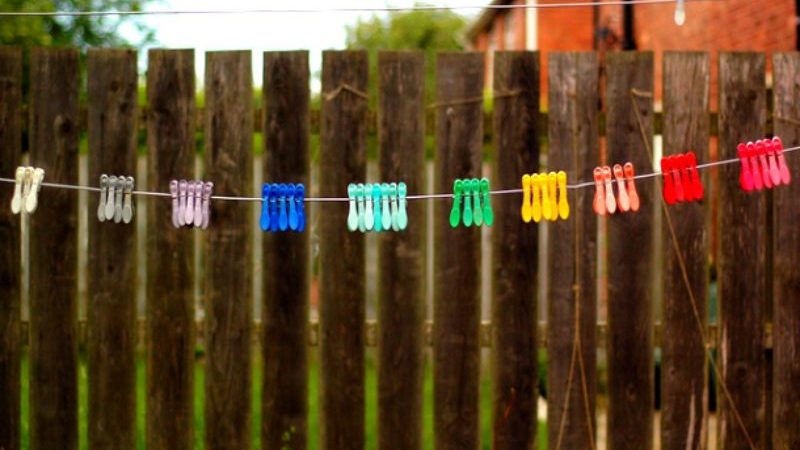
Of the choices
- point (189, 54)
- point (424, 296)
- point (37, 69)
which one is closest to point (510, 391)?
point (424, 296)

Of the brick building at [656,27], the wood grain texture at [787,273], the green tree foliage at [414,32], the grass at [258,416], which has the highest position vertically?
the green tree foliage at [414,32]

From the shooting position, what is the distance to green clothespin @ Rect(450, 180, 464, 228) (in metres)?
3.65

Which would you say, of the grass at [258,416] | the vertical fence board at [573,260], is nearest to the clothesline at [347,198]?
the vertical fence board at [573,260]

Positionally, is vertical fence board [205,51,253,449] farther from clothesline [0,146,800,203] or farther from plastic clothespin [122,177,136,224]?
plastic clothespin [122,177,136,224]

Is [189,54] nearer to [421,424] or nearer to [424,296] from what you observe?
[424,296]

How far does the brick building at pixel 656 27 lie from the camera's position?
7586mm

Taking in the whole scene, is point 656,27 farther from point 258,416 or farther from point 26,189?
point 26,189

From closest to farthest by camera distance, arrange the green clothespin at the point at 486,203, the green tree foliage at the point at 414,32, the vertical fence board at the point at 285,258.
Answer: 1. the green clothespin at the point at 486,203
2. the vertical fence board at the point at 285,258
3. the green tree foliage at the point at 414,32

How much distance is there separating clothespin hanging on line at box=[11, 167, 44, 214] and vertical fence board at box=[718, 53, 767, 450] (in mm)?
2562

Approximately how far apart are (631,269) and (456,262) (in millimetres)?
681

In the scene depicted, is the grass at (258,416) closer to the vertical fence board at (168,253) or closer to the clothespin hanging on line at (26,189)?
the vertical fence board at (168,253)

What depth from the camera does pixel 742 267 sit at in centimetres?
407

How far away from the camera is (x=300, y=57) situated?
13.0 ft

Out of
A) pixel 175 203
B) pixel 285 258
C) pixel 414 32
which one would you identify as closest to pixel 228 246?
pixel 285 258
